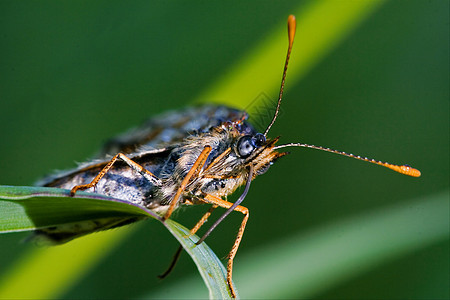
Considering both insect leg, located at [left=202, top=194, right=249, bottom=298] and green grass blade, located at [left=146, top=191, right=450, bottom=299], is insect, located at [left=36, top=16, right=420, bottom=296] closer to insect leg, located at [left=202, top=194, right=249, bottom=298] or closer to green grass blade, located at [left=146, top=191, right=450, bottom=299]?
insect leg, located at [left=202, top=194, right=249, bottom=298]

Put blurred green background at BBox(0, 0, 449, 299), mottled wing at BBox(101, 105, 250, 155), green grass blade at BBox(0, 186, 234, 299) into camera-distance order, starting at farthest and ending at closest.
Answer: blurred green background at BBox(0, 0, 449, 299) < mottled wing at BBox(101, 105, 250, 155) < green grass blade at BBox(0, 186, 234, 299)

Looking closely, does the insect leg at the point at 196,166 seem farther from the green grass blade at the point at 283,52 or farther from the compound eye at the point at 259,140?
the green grass blade at the point at 283,52

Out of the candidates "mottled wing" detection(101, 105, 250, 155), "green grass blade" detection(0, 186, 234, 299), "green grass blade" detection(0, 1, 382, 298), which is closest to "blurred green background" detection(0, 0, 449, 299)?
"green grass blade" detection(0, 1, 382, 298)

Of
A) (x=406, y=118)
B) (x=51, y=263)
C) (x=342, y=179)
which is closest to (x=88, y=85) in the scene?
(x=51, y=263)

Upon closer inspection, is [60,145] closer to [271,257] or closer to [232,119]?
[232,119]

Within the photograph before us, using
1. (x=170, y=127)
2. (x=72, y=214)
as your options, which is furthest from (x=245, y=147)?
(x=72, y=214)

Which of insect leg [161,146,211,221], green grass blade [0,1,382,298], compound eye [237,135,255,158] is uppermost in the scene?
green grass blade [0,1,382,298]

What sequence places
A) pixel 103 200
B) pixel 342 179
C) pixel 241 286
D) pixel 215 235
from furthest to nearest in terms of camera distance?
1. pixel 342 179
2. pixel 215 235
3. pixel 241 286
4. pixel 103 200

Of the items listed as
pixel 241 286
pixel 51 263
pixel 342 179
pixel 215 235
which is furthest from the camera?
pixel 342 179
